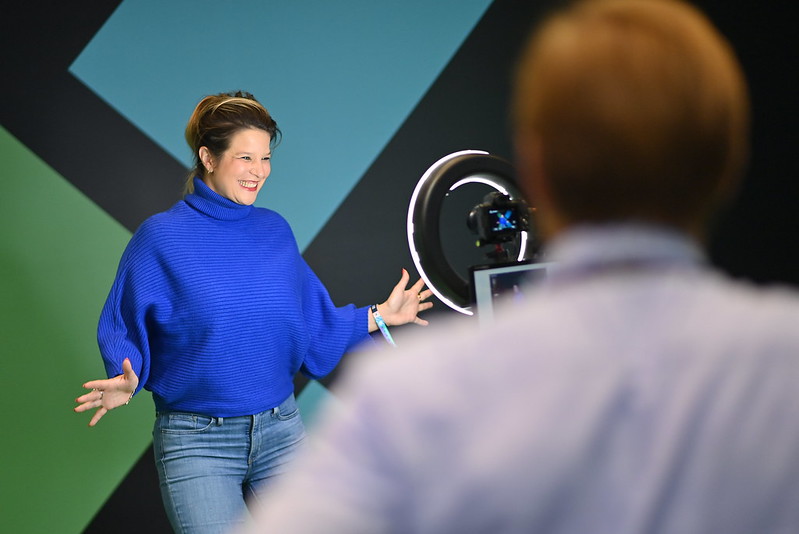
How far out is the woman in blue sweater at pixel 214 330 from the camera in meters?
2.05

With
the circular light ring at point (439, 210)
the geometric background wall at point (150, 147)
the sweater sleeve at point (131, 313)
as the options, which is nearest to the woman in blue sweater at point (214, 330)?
the sweater sleeve at point (131, 313)

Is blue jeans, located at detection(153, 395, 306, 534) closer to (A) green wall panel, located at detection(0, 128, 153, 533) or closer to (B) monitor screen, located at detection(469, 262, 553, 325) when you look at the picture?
(A) green wall panel, located at detection(0, 128, 153, 533)

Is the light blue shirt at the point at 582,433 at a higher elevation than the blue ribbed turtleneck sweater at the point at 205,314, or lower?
higher

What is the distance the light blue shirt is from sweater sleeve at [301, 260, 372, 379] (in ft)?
6.46

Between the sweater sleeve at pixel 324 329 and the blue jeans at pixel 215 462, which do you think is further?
the sweater sleeve at pixel 324 329

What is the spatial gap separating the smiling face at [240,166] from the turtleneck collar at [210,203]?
0.02 metres

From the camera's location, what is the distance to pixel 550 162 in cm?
52

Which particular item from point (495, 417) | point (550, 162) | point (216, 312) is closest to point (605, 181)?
point (550, 162)

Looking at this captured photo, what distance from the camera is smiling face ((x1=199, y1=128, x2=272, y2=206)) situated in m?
2.25

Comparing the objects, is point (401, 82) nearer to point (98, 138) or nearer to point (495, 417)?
point (98, 138)

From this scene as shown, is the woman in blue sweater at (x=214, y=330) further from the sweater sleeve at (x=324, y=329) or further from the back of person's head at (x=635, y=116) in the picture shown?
the back of person's head at (x=635, y=116)

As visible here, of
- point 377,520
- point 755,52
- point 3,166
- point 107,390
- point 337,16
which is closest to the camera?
point 377,520

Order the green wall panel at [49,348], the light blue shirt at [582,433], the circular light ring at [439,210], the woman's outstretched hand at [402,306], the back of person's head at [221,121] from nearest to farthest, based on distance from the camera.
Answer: the light blue shirt at [582,433] < the circular light ring at [439,210] < the back of person's head at [221,121] < the woman's outstretched hand at [402,306] < the green wall panel at [49,348]

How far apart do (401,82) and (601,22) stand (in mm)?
2781
